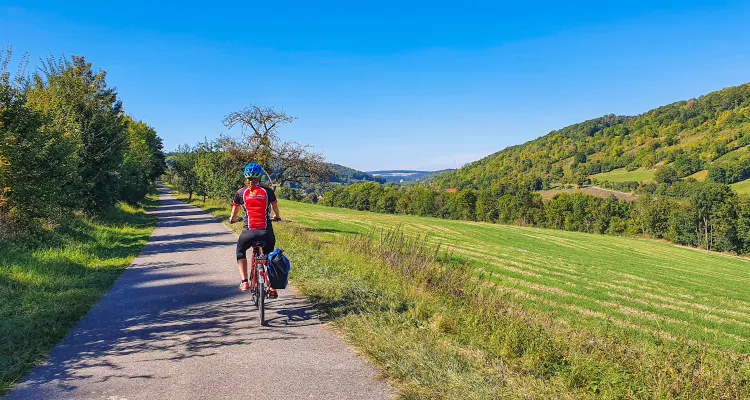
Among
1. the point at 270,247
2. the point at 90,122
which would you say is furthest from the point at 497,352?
the point at 90,122

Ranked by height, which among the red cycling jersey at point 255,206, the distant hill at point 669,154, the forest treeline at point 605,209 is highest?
the distant hill at point 669,154

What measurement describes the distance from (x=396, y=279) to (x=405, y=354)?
334cm

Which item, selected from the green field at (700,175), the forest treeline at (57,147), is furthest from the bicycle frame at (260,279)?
the green field at (700,175)

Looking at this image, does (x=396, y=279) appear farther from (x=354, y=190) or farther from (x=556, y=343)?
(x=354, y=190)

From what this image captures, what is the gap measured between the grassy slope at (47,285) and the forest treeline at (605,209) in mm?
29641

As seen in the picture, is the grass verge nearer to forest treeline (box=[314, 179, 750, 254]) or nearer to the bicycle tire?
the bicycle tire

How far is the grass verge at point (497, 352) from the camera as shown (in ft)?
12.2

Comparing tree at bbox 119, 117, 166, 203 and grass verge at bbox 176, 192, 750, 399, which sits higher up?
tree at bbox 119, 117, 166, 203

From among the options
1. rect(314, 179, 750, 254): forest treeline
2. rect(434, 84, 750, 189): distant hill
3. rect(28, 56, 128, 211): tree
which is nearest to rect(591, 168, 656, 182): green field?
rect(434, 84, 750, 189): distant hill

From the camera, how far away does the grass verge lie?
12.2 feet

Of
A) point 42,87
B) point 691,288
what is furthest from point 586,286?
point 42,87

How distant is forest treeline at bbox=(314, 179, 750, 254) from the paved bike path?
117ft

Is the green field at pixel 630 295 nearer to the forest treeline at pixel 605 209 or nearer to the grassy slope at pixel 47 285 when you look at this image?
the grassy slope at pixel 47 285

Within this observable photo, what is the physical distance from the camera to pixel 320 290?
7.39 m
